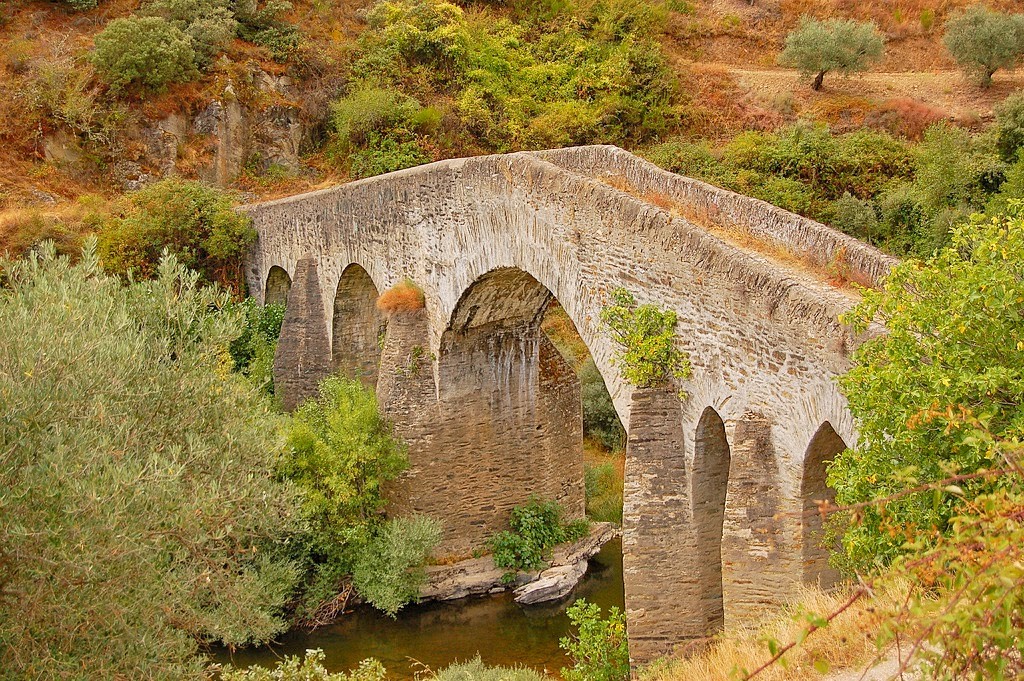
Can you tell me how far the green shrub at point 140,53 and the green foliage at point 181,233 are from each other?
6.45 meters

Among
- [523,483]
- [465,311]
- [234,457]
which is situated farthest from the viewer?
[523,483]

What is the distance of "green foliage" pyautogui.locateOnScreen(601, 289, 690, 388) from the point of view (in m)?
8.50

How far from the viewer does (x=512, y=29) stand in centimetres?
2973

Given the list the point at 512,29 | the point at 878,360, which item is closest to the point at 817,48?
the point at 512,29

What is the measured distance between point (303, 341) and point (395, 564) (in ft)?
18.9

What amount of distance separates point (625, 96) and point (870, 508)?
23.8m

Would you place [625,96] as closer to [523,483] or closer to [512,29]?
[512,29]

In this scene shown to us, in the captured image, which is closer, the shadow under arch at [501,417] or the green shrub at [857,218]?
the shadow under arch at [501,417]

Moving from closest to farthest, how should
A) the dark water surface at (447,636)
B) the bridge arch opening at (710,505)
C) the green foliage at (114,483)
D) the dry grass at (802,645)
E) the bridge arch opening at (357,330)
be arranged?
the dry grass at (802,645), the green foliage at (114,483), the bridge arch opening at (710,505), the dark water surface at (447,636), the bridge arch opening at (357,330)

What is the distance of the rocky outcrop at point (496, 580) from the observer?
14.1 meters

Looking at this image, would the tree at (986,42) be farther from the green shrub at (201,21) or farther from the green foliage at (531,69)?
the green shrub at (201,21)

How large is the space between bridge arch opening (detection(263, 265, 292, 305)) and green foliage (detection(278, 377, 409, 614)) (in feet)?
19.5

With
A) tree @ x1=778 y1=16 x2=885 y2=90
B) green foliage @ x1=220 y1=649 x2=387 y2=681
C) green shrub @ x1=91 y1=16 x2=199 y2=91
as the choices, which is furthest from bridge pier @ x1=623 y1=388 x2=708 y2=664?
tree @ x1=778 y1=16 x2=885 y2=90

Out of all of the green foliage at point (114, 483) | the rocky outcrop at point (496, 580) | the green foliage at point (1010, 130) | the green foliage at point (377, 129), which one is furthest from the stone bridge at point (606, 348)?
the green foliage at point (1010, 130)
